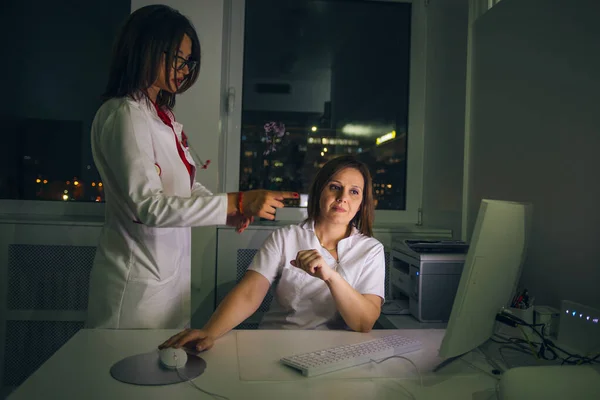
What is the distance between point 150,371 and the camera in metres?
1.12

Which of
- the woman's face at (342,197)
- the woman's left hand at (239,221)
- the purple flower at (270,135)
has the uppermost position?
the purple flower at (270,135)

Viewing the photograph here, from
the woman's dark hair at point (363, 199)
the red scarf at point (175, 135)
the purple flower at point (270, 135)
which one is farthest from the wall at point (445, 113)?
the red scarf at point (175, 135)

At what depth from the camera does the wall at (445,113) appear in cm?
259

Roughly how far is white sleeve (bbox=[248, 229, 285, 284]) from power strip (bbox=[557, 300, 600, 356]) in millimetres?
936

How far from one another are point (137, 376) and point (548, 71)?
5.67 feet

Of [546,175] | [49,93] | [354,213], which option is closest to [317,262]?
[354,213]

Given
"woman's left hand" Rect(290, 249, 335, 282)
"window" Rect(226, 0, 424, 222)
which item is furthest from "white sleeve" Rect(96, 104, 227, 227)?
"window" Rect(226, 0, 424, 222)

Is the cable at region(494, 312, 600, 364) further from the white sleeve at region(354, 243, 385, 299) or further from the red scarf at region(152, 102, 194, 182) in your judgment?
the red scarf at region(152, 102, 194, 182)

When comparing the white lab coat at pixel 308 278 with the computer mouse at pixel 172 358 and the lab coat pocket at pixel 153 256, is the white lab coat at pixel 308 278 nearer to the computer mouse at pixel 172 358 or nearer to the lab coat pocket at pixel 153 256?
the lab coat pocket at pixel 153 256

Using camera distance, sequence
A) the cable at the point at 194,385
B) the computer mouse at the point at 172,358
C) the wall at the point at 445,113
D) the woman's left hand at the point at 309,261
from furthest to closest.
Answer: the wall at the point at 445,113 → the woman's left hand at the point at 309,261 → the computer mouse at the point at 172,358 → the cable at the point at 194,385

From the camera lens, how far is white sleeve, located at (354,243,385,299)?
171cm

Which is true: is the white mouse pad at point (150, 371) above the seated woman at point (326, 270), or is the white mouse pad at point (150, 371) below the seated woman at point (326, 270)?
below

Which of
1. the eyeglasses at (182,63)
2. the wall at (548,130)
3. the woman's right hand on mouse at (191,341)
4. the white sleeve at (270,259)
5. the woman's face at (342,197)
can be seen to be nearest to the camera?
the woman's right hand on mouse at (191,341)

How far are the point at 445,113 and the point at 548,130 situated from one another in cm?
96
